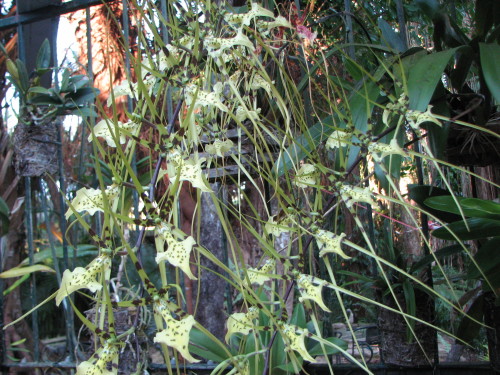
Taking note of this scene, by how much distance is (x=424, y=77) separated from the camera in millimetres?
613

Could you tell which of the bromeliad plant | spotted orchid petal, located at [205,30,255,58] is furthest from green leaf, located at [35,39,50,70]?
spotted orchid petal, located at [205,30,255,58]

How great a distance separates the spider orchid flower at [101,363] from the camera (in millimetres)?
361

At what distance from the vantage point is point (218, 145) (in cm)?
58

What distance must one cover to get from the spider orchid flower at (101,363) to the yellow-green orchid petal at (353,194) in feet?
0.87

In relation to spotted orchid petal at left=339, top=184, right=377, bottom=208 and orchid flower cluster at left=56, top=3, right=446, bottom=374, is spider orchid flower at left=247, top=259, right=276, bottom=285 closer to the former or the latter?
orchid flower cluster at left=56, top=3, right=446, bottom=374

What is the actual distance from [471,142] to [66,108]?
0.86 m

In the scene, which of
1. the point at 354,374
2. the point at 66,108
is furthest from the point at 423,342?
the point at 66,108

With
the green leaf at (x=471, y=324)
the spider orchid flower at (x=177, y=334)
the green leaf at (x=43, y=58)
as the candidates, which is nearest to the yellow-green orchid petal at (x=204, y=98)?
the spider orchid flower at (x=177, y=334)

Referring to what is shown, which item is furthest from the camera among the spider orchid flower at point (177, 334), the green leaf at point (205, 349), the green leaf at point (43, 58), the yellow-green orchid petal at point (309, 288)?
the green leaf at point (43, 58)

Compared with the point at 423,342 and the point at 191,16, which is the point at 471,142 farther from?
the point at 191,16

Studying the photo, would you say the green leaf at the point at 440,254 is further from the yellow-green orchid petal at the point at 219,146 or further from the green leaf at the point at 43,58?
the green leaf at the point at 43,58

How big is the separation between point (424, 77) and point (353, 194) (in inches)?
8.3

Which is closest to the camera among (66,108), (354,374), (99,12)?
(354,374)

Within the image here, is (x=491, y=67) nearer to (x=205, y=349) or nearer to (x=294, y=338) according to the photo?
(x=294, y=338)
